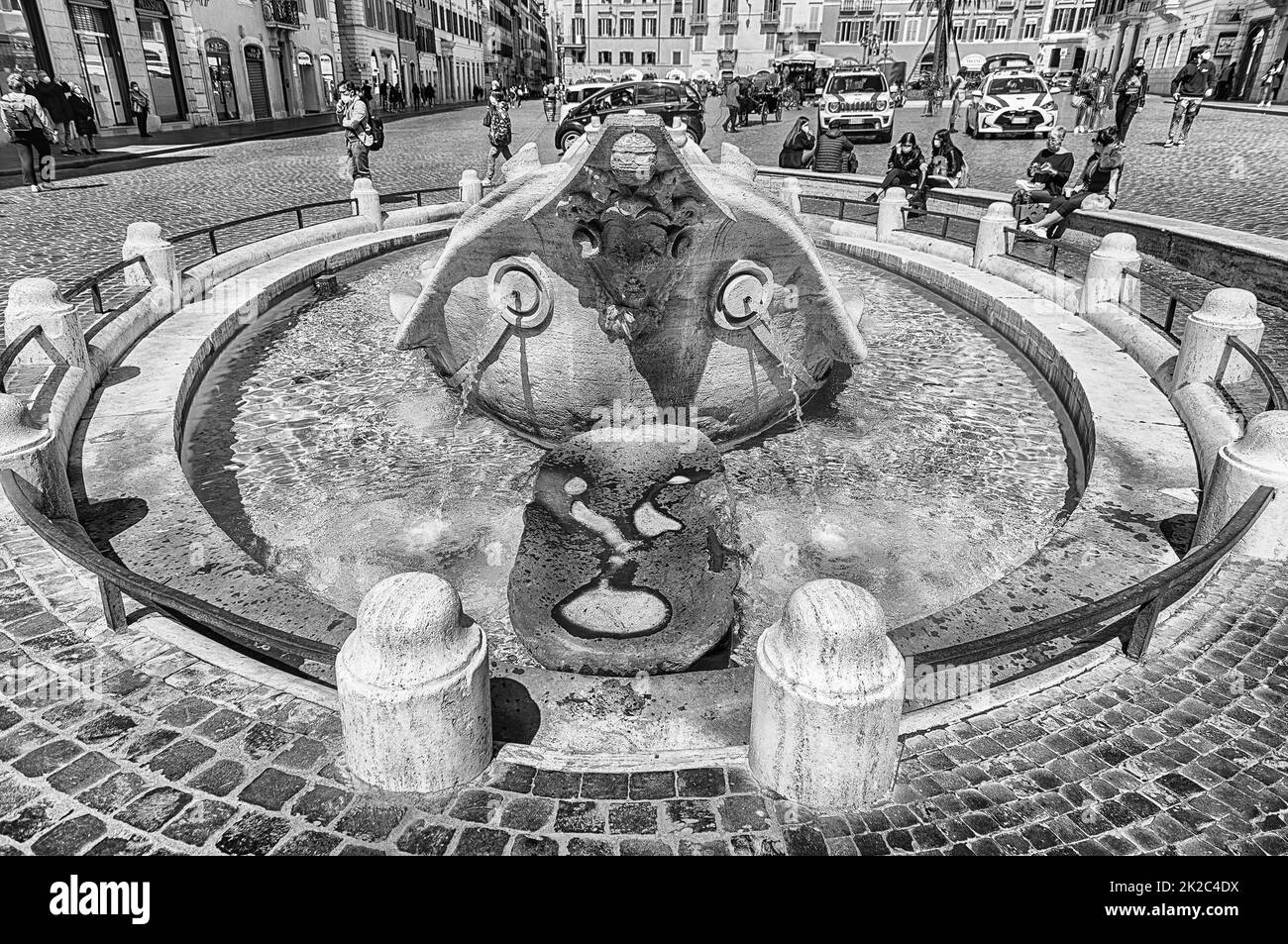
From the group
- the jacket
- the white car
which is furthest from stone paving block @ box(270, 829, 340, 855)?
the jacket

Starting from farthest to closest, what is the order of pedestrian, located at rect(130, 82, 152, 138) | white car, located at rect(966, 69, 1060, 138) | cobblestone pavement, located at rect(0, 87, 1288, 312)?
pedestrian, located at rect(130, 82, 152, 138) < white car, located at rect(966, 69, 1060, 138) < cobblestone pavement, located at rect(0, 87, 1288, 312)

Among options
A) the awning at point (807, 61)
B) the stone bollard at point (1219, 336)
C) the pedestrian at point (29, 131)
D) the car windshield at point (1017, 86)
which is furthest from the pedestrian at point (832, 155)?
the awning at point (807, 61)

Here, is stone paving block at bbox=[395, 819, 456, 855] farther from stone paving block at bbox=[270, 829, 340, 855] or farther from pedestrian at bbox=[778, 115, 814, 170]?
pedestrian at bbox=[778, 115, 814, 170]

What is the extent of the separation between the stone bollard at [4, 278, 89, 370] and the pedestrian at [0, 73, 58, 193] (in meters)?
11.2

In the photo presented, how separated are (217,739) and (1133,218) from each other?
15.8 metres

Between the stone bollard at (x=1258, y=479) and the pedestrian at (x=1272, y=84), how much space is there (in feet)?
121

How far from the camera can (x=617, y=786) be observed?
351 centimetres

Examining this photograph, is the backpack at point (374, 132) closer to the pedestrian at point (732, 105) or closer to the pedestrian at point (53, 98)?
the pedestrian at point (53, 98)

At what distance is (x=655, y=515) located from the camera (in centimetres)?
625

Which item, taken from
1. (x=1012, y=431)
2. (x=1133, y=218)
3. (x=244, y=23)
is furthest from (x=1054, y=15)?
(x=1012, y=431)

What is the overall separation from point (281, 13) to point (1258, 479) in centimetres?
4756

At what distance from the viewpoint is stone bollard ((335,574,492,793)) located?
126 inches

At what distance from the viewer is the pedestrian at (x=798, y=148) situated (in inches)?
813

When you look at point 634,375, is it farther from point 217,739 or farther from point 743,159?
point 217,739
